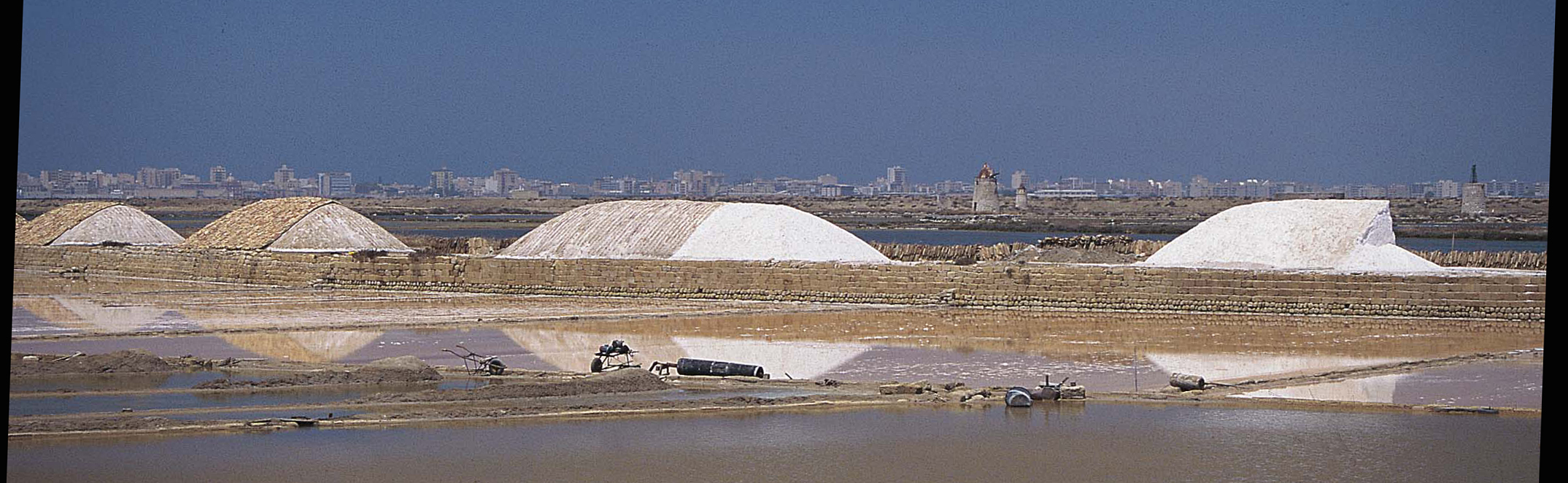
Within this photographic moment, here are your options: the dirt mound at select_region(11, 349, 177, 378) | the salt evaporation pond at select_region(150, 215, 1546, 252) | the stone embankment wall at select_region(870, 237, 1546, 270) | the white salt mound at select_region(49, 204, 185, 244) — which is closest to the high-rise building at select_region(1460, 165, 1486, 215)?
the salt evaporation pond at select_region(150, 215, 1546, 252)

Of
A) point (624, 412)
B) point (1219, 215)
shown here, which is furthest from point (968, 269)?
point (624, 412)

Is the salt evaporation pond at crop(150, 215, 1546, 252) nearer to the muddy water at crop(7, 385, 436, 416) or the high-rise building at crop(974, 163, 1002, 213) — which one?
the high-rise building at crop(974, 163, 1002, 213)

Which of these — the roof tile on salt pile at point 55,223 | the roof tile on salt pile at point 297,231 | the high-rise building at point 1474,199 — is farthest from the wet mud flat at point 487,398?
the high-rise building at point 1474,199

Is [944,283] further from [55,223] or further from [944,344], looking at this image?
[55,223]

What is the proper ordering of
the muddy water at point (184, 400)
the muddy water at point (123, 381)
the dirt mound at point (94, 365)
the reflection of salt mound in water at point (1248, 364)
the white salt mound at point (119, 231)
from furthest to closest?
the white salt mound at point (119, 231) → the reflection of salt mound in water at point (1248, 364) → the dirt mound at point (94, 365) → the muddy water at point (123, 381) → the muddy water at point (184, 400)

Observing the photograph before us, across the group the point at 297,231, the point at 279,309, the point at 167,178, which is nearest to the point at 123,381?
the point at 279,309

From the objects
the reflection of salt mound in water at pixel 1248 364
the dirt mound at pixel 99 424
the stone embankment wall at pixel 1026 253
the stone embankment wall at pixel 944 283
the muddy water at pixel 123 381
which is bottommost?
the dirt mound at pixel 99 424

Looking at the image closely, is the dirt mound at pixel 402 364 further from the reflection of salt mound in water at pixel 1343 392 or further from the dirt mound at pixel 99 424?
the reflection of salt mound in water at pixel 1343 392
